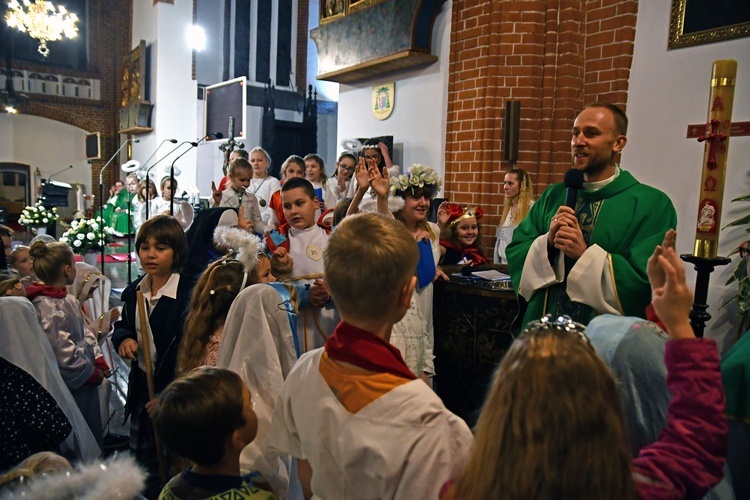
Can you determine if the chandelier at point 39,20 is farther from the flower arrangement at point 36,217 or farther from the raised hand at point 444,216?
the raised hand at point 444,216

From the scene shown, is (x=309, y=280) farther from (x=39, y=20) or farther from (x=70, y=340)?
(x=39, y=20)

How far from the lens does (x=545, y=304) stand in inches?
108

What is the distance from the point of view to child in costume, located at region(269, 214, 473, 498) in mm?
1217

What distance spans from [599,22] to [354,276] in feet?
14.7

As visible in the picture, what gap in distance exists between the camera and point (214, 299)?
7.97 ft

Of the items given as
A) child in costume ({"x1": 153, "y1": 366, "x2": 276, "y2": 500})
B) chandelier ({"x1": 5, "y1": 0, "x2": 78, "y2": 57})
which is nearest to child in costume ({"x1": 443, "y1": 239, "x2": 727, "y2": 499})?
child in costume ({"x1": 153, "y1": 366, "x2": 276, "y2": 500})

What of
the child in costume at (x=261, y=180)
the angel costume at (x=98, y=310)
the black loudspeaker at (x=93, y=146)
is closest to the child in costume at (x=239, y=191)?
the child in costume at (x=261, y=180)

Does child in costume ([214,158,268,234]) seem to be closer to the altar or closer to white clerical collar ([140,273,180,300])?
the altar

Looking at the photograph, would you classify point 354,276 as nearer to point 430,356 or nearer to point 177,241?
point 177,241

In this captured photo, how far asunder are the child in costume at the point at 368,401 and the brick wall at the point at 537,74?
3.99 meters

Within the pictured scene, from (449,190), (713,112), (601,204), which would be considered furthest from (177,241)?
(449,190)

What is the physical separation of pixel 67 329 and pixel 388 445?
230cm

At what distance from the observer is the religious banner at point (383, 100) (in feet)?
21.0

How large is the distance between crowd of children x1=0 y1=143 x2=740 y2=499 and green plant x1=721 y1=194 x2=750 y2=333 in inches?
94.7
